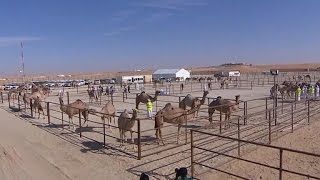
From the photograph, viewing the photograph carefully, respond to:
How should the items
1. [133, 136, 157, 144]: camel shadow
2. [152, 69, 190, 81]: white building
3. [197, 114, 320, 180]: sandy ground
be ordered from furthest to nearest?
[152, 69, 190, 81]: white building → [133, 136, 157, 144]: camel shadow → [197, 114, 320, 180]: sandy ground

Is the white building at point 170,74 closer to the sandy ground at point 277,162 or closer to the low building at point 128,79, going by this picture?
the low building at point 128,79

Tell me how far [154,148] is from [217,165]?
2.74 metres

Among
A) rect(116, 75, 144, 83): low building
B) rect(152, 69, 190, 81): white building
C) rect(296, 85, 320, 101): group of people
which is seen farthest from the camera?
rect(152, 69, 190, 81): white building

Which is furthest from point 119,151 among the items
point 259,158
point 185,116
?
point 259,158

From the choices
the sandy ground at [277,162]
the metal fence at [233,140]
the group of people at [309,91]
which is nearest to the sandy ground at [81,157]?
the metal fence at [233,140]

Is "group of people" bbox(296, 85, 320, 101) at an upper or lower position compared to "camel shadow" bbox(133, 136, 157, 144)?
upper

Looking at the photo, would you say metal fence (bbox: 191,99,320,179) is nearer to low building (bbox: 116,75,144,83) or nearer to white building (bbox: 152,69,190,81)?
low building (bbox: 116,75,144,83)

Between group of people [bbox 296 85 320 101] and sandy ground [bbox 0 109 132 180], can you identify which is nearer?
sandy ground [bbox 0 109 132 180]

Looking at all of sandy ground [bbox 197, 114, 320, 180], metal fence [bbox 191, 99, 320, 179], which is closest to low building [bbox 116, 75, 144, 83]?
metal fence [bbox 191, 99, 320, 179]

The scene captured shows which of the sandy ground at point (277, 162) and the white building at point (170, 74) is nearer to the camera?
the sandy ground at point (277, 162)

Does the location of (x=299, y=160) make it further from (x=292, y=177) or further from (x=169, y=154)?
(x=169, y=154)

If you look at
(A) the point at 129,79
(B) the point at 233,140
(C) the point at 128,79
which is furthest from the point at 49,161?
(A) the point at 129,79

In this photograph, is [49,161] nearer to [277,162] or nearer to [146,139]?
[146,139]

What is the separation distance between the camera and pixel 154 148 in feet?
40.5
